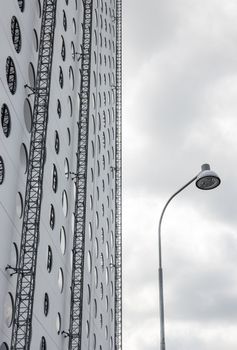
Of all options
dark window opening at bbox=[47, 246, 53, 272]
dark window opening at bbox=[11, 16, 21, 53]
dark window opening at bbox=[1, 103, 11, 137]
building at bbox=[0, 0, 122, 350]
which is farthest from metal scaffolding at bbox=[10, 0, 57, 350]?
dark window opening at bbox=[47, 246, 53, 272]

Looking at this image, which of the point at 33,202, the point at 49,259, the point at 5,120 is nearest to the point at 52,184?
the point at 49,259

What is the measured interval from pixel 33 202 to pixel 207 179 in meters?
10.5

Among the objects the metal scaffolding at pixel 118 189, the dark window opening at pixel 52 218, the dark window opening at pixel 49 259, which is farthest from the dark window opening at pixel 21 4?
the metal scaffolding at pixel 118 189

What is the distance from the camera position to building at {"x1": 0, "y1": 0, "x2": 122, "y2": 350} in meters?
19.8

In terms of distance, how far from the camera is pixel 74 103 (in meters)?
32.0

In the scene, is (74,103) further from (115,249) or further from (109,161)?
(115,249)

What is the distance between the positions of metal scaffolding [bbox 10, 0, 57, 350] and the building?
4 centimetres

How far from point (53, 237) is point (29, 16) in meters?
9.76

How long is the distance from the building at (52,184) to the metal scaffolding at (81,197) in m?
0.06

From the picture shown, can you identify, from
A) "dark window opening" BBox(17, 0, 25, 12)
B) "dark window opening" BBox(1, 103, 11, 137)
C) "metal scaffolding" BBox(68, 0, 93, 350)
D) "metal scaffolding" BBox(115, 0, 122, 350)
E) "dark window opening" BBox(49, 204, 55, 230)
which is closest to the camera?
Result: "dark window opening" BBox(1, 103, 11, 137)

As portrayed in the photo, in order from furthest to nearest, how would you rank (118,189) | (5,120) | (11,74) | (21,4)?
(118,189)
(21,4)
(11,74)
(5,120)

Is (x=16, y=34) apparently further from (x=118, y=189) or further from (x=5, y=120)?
(x=118, y=189)

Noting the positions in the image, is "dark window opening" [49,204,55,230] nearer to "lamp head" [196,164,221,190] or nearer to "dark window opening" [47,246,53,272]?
"dark window opening" [47,246,53,272]

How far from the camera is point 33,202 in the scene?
2138 cm
